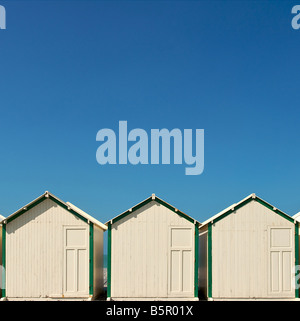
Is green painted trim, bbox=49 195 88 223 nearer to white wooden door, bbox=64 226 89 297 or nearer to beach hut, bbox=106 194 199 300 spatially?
white wooden door, bbox=64 226 89 297

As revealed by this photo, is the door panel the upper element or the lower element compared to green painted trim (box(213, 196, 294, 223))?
lower

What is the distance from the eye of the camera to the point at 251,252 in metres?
24.5

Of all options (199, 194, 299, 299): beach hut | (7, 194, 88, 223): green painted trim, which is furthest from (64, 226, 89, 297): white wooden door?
(199, 194, 299, 299): beach hut

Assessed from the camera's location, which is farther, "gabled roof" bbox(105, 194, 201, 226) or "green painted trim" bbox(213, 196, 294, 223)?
"green painted trim" bbox(213, 196, 294, 223)

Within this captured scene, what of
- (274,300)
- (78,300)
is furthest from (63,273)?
(274,300)

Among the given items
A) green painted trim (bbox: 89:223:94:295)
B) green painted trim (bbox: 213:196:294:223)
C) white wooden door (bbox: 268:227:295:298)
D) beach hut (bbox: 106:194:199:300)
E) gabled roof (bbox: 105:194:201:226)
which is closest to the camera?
green painted trim (bbox: 89:223:94:295)

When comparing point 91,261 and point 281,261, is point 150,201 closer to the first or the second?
point 91,261

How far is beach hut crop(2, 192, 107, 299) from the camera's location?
944 inches

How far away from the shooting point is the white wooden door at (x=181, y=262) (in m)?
24.1

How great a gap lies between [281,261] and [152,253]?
24.8 feet

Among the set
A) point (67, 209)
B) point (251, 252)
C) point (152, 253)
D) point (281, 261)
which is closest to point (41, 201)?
point (67, 209)

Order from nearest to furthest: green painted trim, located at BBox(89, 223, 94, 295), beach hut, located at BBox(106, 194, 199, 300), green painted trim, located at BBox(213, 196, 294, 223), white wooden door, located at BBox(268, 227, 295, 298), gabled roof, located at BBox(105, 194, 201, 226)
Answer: green painted trim, located at BBox(89, 223, 94, 295) → beach hut, located at BBox(106, 194, 199, 300) → white wooden door, located at BBox(268, 227, 295, 298) → gabled roof, located at BBox(105, 194, 201, 226) → green painted trim, located at BBox(213, 196, 294, 223)

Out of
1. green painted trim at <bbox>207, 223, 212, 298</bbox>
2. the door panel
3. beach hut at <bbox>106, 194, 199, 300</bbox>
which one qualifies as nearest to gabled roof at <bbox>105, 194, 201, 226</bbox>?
beach hut at <bbox>106, 194, 199, 300</bbox>

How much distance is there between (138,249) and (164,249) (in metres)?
1.51
